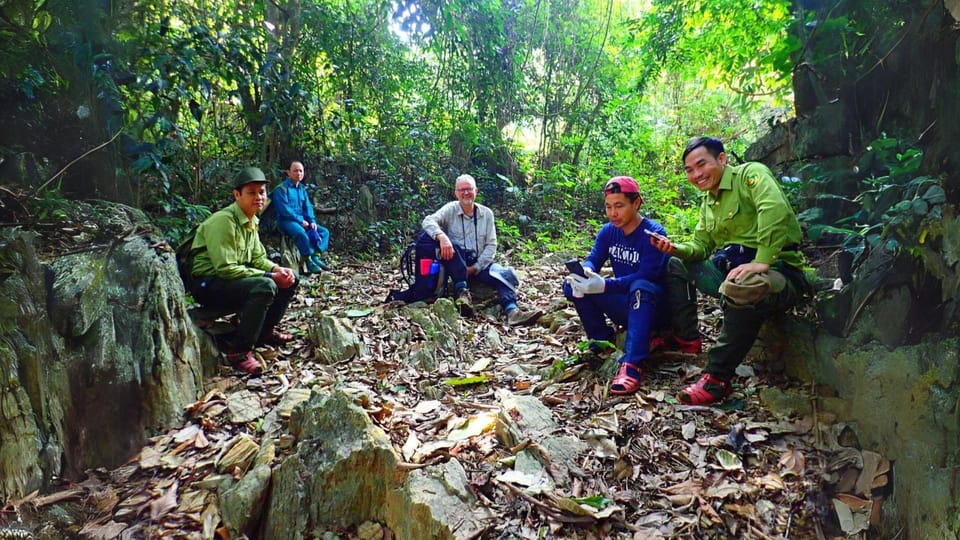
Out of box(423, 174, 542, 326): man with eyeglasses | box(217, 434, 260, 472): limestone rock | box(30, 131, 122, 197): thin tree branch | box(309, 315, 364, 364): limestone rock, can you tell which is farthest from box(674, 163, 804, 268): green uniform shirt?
box(30, 131, 122, 197): thin tree branch

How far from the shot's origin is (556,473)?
2561 millimetres

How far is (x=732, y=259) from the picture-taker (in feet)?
11.1

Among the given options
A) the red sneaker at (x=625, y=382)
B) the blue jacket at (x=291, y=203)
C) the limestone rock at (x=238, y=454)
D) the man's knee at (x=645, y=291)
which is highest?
the blue jacket at (x=291, y=203)

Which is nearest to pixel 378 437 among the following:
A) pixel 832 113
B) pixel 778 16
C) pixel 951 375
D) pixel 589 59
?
pixel 951 375

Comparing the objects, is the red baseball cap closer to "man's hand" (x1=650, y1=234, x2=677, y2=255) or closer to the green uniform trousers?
"man's hand" (x1=650, y1=234, x2=677, y2=255)

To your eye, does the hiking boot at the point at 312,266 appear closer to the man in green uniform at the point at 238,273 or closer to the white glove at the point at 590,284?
the man in green uniform at the point at 238,273

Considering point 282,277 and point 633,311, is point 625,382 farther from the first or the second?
point 282,277

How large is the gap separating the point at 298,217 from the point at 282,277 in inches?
146

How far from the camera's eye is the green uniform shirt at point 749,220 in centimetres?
287

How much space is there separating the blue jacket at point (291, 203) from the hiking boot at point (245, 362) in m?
3.91

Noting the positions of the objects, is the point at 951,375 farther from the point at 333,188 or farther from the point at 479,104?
the point at 479,104

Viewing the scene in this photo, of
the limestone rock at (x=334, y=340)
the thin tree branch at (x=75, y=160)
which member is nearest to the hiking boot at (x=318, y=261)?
the limestone rock at (x=334, y=340)

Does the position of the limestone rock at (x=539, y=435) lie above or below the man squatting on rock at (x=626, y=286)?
below

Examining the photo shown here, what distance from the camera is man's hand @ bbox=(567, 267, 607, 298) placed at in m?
3.66
